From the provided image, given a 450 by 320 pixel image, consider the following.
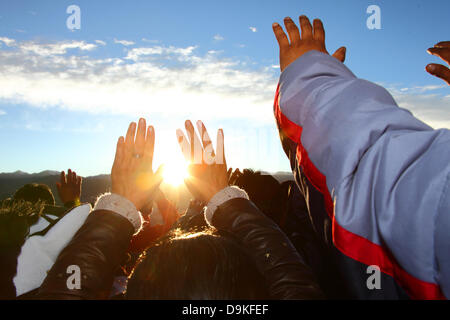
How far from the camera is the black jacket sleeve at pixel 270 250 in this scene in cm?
87

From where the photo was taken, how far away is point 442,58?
102 centimetres

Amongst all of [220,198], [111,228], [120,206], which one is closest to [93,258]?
[111,228]

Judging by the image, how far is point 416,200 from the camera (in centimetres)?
54

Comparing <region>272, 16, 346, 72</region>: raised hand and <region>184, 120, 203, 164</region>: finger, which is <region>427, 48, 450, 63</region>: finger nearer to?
<region>272, 16, 346, 72</region>: raised hand

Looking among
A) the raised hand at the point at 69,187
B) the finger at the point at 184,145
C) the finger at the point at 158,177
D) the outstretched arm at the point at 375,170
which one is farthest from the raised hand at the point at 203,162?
the raised hand at the point at 69,187

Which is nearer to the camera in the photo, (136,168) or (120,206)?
(120,206)

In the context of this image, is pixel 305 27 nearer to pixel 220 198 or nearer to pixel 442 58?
pixel 442 58

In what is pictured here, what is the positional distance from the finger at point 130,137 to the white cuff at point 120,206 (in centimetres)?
31

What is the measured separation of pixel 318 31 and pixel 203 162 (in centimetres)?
74

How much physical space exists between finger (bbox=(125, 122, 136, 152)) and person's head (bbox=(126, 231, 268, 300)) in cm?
71

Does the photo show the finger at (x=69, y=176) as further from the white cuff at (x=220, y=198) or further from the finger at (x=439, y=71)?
the finger at (x=439, y=71)
